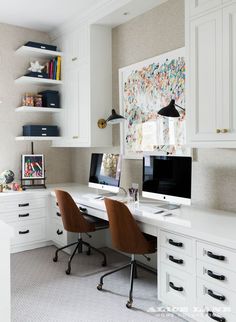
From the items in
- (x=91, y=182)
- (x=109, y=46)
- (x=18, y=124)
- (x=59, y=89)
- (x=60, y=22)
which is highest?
(x=60, y=22)

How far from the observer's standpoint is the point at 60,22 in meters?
4.13

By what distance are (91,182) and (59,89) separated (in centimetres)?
145

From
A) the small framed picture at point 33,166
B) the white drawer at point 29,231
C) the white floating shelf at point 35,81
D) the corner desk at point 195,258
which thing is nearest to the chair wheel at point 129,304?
the corner desk at point 195,258

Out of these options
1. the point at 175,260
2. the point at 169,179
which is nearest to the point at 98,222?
the point at 169,179

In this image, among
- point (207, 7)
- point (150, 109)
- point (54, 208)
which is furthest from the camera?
point (54, 208)

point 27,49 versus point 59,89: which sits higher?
point 27,49

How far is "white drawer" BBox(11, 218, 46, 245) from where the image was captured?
3.84 metres

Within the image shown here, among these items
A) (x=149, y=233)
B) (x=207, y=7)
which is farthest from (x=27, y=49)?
(x=149, y=233)

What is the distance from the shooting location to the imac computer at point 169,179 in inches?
105

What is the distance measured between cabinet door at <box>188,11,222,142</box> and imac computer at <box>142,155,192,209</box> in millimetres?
312

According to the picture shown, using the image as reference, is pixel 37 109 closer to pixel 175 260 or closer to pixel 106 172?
pixel 106 172

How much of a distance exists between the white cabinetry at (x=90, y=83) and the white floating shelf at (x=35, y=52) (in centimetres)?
28

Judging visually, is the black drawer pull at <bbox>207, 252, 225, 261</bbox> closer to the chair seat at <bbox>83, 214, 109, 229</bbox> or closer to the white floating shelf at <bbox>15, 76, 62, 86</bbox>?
the chair seat at <bbox>83, 214, 109, 229</bbox>

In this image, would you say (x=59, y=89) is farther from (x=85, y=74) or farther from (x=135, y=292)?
(x=135, y=292)
